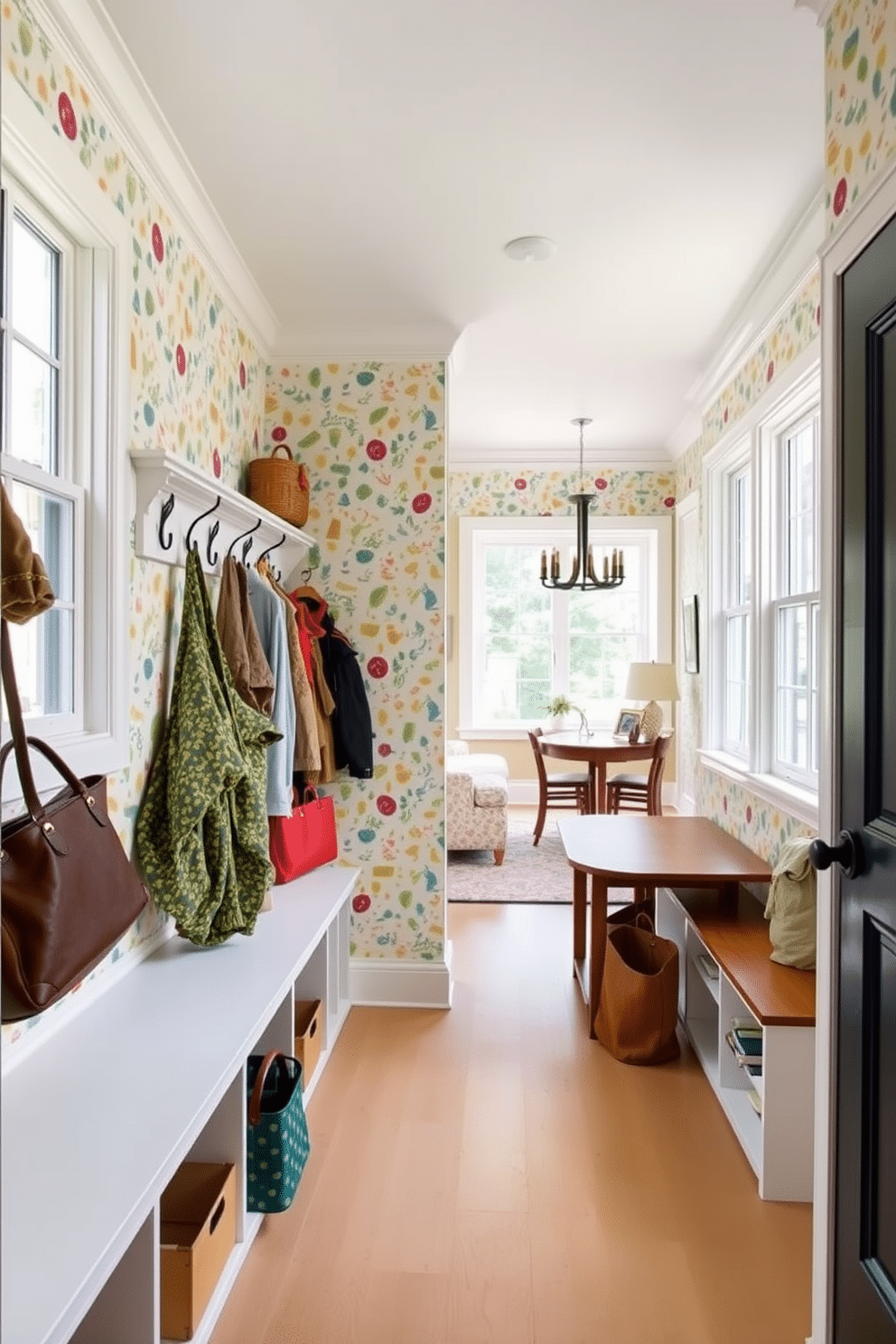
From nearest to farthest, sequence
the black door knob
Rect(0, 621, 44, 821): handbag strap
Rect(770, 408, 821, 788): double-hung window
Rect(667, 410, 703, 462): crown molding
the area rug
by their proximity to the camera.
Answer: Rect(0, 621, 44, 821): handbag strap < the black door knob < Rect(770, 408, 821, 788): double-hung window < the area rug < Rect(667, 410, 703, 462): crown molding

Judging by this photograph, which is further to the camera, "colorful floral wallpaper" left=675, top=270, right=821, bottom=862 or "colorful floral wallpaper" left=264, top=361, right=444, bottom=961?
"colorful floral wallpaper" left=264, top=361, right=444, bottom=961

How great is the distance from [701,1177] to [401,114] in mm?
2784

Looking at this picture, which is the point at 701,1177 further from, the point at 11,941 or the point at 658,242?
the point at 658,242

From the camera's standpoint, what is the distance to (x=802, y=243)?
2848 mm

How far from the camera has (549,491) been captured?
280 inches

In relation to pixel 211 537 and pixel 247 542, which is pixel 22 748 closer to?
pixel 211 537

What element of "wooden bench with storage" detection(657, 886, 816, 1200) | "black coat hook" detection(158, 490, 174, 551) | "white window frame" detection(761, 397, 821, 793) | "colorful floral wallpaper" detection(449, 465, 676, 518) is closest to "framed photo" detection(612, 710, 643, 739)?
"colorful floral wallpaper" detection(449, 465, 676, 518)

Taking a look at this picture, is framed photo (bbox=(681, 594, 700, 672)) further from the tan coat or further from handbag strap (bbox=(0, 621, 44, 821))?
handbag strap (bbox=(0, 621, 44, 821))

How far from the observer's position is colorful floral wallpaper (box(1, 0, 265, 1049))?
1812 mm

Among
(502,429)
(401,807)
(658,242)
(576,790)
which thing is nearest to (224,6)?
(658,242)

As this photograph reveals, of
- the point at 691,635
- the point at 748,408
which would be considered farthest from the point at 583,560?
the point at 748,408

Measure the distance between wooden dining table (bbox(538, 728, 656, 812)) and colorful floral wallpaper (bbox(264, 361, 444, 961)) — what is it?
2.46 metres

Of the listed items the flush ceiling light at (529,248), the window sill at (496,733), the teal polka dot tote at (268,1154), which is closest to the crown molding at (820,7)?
the flush ceiling light at (529,248)

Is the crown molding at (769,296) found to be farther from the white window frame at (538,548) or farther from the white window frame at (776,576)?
the white window frame at (538,548)
